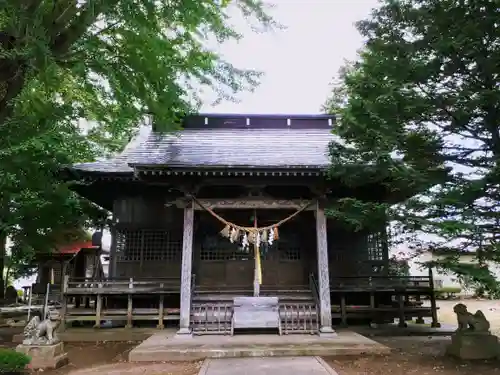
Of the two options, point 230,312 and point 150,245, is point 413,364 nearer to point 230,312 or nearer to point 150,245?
point 230,312

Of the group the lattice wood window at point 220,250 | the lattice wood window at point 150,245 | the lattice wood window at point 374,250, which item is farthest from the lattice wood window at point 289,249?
the lattice wood window at point 150,245

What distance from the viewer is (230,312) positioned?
34.2 ft

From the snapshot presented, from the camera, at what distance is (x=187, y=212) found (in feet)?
34.4

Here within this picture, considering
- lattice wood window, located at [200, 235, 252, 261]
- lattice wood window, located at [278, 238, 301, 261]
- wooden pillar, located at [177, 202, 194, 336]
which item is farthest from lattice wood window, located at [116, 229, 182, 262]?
lattice wood window, located at [278, 238, 301, 261]

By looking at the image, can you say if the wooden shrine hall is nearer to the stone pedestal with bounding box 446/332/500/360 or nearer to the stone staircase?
the stone staircase

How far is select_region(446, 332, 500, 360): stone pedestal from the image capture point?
7.74 meters

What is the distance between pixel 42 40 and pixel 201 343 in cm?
679

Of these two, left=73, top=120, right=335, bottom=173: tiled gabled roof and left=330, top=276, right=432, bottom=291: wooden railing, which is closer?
left=73, top=120, right=335, bottom=173: tiled gabled roof

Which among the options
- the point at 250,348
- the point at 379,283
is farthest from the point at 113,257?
the point at 379,283

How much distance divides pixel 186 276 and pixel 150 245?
305 centimetres

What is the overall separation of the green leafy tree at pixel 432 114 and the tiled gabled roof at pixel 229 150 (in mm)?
2332

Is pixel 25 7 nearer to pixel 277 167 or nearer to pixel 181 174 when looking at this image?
pixel 181 174

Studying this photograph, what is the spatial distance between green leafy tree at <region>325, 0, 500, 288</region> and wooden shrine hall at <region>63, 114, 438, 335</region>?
264 cm

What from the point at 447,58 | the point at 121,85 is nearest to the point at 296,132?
the point at 121,85
